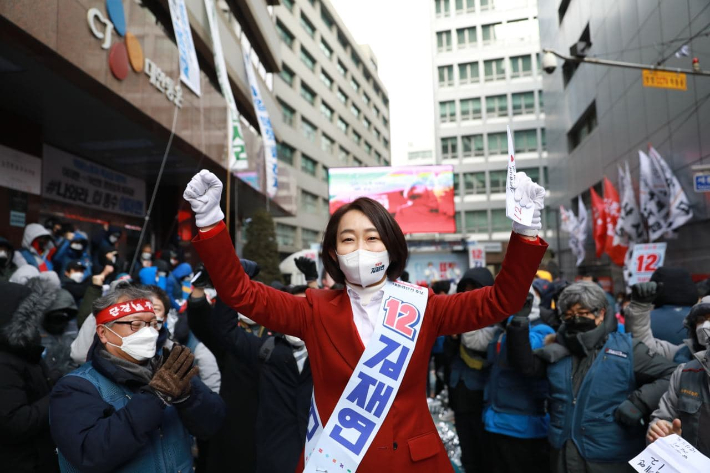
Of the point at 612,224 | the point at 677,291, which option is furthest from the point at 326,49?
the point at 677,291

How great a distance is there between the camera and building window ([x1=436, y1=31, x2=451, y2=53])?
4328cm

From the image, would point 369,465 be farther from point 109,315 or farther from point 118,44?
point 118,44

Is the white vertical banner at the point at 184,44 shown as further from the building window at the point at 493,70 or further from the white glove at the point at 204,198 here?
the building window at the point at 493,70

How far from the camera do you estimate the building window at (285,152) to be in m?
30.5

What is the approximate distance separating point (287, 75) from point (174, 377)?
1265 inches

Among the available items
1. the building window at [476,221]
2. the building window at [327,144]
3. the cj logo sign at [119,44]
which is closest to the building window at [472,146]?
the building window at [476,221]

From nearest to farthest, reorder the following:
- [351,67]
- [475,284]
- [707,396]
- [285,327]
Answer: [285,327] → [707,396] → [475,284] → [351,67]

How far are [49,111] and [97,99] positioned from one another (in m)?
1.17

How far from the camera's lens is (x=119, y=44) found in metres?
7.65

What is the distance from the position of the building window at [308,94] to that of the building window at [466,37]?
47.7ft

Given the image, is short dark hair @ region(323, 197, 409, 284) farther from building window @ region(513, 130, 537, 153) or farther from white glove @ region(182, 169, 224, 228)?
building window @ region(513, 130, 537, 153)

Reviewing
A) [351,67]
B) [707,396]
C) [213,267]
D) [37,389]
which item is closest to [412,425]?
[213,267]

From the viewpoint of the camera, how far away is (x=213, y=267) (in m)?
1.84

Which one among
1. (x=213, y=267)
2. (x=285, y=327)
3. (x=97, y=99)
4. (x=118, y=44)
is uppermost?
(x=118, y=44)
